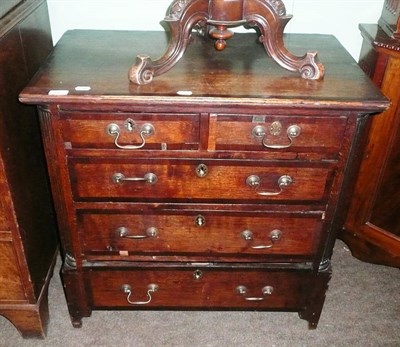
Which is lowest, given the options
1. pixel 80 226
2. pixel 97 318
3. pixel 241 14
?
pixel 97 318

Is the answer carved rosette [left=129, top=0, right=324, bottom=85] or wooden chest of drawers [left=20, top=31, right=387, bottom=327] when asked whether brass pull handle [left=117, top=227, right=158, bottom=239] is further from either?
carved rosette [left=129, top=0, right=324, bottom=85]

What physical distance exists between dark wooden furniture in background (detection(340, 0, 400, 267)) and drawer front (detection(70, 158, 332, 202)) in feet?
1.66

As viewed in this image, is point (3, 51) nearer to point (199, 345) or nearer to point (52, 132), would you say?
point (52, 132)

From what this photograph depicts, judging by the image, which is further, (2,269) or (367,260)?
(367,260)

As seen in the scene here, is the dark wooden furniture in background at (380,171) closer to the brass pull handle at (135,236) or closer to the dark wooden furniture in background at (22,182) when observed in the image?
the brass pull handle at (135,236)

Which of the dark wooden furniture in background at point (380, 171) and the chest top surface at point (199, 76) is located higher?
the chest top surface at point (199, 76)

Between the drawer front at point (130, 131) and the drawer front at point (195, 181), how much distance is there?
0.22ft

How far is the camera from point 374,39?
5.46 ft

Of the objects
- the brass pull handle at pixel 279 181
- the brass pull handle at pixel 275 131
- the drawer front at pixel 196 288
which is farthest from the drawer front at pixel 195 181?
the drawer front at pixel 196 288

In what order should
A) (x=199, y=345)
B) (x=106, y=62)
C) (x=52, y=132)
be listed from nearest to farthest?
(x=52, y=132), (x=106, y=62), (x=199, y=345)

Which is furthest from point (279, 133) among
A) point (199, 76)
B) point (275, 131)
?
point (199, 76)

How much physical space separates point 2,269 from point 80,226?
0.32m

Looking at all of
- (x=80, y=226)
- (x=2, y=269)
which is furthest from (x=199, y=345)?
(x=2, y=269)

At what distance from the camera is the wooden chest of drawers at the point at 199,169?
51.4 inches
